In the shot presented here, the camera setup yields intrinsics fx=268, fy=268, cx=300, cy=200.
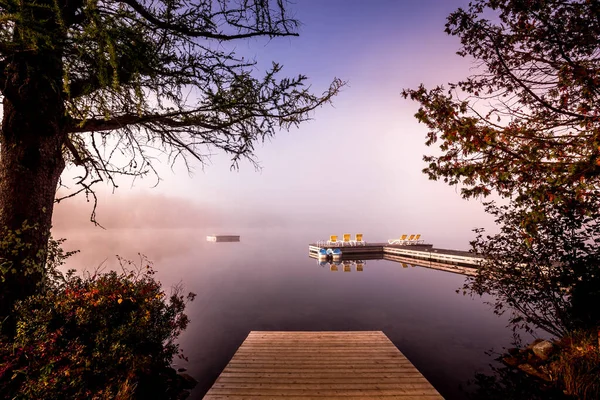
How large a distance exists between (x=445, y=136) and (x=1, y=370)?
259 inches

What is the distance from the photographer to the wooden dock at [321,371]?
4.14 meters

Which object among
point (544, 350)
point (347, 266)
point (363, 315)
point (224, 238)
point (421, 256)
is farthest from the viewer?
point (224, 238)

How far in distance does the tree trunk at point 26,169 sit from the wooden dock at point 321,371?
3.21 m

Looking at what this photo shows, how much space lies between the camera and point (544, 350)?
21.1 feet

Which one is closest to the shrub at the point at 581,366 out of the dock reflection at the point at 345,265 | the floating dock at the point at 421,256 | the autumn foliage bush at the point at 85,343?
the autumn foliage bush at the point at 85,343

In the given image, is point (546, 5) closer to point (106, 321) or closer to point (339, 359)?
point (339, 359)

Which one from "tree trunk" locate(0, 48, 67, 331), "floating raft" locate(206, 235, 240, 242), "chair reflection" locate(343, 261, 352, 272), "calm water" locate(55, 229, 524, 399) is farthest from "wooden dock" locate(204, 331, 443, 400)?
"floating raft" locate(206, 235, 240, 242)

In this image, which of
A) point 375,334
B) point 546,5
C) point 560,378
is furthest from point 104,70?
point 560,378

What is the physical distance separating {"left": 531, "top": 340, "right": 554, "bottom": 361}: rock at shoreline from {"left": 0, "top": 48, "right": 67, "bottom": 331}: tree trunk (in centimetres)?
1028

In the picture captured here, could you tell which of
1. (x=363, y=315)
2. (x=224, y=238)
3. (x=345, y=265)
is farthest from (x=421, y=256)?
(x=224, y=238)

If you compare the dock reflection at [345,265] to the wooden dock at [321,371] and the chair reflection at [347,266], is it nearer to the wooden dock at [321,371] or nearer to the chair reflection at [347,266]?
the chair reflection at [347,266]

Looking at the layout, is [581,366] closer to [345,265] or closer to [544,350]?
[544,350]

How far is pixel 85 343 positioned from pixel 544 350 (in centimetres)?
946

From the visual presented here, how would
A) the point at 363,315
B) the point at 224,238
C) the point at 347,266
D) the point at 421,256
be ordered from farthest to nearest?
the point at 224,238 → the point at 347,266 → the point at 421,256 → the point at 363,315
